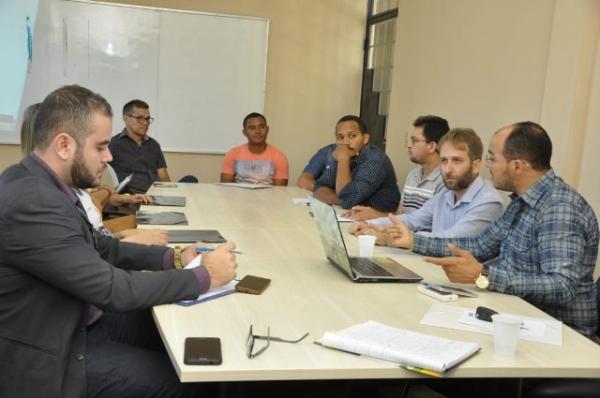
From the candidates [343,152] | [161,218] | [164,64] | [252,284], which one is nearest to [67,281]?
[252,284]

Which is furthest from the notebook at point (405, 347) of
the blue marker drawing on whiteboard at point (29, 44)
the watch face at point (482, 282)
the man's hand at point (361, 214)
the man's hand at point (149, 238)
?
the blue marker drawing on whiteboard at point (29, 44)

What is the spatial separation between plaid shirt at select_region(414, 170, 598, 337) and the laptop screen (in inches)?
18.5

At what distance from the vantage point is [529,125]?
2.04 m

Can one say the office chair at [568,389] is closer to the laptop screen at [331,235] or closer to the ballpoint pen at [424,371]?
the ballpoint pen at [424,371]

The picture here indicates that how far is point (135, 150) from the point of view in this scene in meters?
4.80

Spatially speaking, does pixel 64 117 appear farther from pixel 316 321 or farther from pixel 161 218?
pixel 161 218

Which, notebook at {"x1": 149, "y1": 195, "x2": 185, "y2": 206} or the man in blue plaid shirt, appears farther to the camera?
notebook at {"x1": 149, "y1": 195, "x2": 185, "y2": 206}

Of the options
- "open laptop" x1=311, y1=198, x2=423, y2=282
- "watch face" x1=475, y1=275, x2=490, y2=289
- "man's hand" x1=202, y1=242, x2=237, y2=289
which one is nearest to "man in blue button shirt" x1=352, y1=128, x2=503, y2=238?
"open laptop" x1=311, y1=198, x2=423, y2=282

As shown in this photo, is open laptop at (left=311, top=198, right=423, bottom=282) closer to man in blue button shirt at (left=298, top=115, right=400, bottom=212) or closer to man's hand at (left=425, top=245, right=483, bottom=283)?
man's hand at (left=425, top=245, right=483, bottom=283)

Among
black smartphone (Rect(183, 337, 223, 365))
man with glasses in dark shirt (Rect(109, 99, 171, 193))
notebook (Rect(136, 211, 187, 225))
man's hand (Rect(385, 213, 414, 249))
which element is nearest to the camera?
black smartphone (Rect(183, 337, 223, 365))

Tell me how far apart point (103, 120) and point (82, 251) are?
38 cm

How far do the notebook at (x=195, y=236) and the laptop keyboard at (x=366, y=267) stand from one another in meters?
0.59

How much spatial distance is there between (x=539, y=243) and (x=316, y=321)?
32.8 inches

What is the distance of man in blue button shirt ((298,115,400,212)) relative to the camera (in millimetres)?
3814
